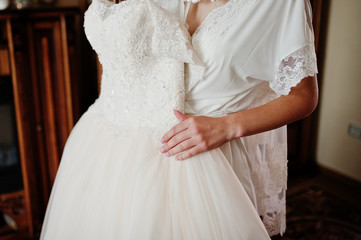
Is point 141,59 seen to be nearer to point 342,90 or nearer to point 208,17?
point 208,17

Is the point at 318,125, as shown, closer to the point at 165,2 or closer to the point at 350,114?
the point at 350,114

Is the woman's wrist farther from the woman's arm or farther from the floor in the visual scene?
the floor

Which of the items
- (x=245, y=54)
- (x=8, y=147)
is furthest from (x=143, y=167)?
(x=8, y=147)

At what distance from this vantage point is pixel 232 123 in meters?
0.93

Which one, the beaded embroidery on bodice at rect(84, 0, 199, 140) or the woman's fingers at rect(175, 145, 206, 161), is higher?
the beaded embroidery on bodice at rect(84, 0, 199, 140)

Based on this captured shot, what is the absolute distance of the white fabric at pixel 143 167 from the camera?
86cm

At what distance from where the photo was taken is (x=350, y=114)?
2863 mm

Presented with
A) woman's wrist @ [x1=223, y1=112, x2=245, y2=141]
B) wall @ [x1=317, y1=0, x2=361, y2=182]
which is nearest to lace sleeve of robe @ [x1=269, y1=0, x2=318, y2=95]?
woman's wrist @ [x1=223, y1=112, x2=245, y2=141]

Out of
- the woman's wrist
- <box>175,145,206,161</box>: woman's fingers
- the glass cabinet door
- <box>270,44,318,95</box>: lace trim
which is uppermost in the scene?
<box>270,44,318,95</box>: lace trim

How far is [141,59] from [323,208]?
7.13 feet

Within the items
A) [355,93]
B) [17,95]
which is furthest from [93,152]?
[355,93]

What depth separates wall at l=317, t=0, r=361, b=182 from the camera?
2.75 m

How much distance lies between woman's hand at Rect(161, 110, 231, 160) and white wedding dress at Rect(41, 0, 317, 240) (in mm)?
25

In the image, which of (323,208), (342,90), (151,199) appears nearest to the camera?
(151,199)
